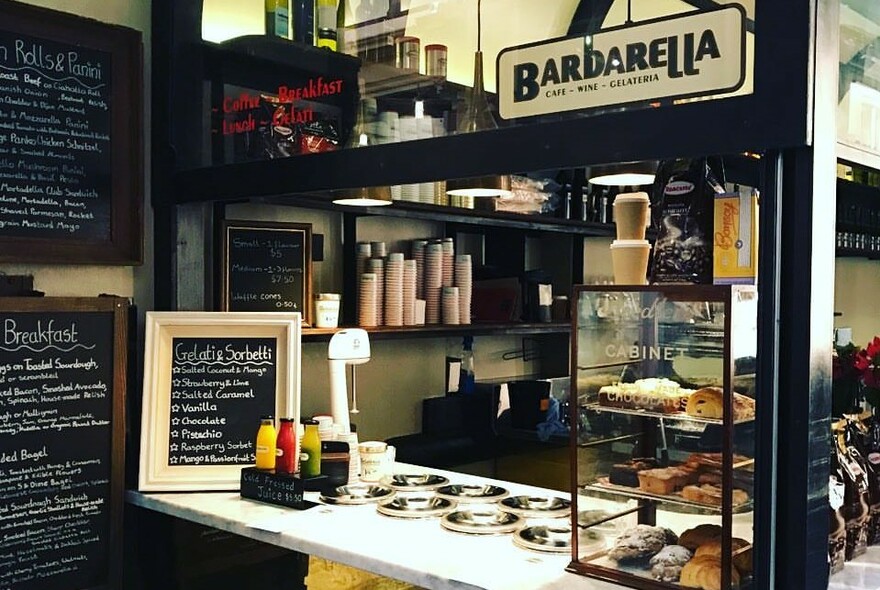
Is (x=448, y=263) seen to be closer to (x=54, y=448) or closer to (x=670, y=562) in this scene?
(x=54, y=448)

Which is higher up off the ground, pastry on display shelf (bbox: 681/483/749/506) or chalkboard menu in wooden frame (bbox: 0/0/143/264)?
Result: chalkboard menu in wooden frame (bbox: 0/0/143/264)

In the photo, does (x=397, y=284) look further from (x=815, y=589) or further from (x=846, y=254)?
(x=846, y=254)

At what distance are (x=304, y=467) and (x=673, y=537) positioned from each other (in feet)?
3.57

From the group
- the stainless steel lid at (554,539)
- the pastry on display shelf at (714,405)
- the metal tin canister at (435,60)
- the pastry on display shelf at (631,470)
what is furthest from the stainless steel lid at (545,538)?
the metal tin canister at (435,60)

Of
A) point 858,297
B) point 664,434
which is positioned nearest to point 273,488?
point 664,434

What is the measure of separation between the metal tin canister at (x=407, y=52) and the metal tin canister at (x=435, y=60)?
0.03 meters

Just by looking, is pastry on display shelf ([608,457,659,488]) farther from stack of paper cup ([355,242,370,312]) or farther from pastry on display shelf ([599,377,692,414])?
stack of paper cup ([355,242,370,312])

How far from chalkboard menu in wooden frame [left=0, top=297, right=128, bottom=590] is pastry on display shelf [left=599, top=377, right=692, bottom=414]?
1480mm

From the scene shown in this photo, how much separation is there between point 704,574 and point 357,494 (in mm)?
1057

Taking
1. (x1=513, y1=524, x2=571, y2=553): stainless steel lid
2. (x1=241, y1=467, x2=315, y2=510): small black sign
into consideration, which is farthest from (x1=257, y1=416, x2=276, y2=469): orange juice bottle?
(x1=513, y1=524, x2=571, y2=553): stainless steel lid

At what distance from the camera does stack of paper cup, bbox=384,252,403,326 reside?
3453 millimetres

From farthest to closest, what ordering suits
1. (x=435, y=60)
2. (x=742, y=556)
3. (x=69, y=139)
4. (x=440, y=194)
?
(x=440, y=194) < (x=69, y=139) < (x=435, y=60) < (x=742, y=556)

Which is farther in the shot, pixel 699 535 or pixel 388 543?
pixel 388 543

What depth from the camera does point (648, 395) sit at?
1706mm
